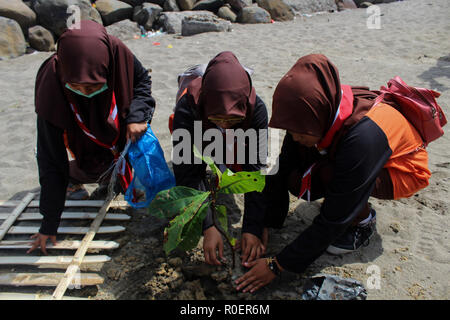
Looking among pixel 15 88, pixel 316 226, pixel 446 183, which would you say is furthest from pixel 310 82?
pixel 15 88

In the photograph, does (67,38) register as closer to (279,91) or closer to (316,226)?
(279,91)

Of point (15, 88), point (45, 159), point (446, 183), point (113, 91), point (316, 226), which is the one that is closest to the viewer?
point (316, 226)

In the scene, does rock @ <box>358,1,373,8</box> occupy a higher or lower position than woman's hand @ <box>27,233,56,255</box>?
higher

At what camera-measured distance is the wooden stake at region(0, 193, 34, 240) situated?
212 cm

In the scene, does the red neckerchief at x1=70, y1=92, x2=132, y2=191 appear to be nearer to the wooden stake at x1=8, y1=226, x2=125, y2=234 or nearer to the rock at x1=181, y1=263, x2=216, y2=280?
the wooden stake at x1=8, y1=226, x2=125, y2=234

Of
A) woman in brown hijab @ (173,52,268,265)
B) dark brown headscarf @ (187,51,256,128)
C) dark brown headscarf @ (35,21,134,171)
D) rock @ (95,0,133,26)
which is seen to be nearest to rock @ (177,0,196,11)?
rock @ (95,0,133,26)

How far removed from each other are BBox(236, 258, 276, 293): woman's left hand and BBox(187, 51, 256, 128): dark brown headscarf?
769 millimetres

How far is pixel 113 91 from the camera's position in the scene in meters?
2.01

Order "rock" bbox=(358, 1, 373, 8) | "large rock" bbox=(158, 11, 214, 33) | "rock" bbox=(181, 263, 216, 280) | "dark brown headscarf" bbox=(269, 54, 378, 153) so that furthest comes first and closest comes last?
"rock" bbox=(358, 1, 373, 8)
"large rock" bbox=(158, 11, 214, 33)
"rock" bbox=(181, 263, 216, 280)
"dark brown headscarf" bbox=(269, 54, 378, 153)

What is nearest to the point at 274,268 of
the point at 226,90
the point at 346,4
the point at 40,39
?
the point at 226,90

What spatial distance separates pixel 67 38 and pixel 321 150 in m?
1.41

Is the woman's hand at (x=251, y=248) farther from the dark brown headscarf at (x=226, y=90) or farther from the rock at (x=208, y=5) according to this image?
the rock at (x=208, y=5)

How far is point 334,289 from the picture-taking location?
64.1 inches

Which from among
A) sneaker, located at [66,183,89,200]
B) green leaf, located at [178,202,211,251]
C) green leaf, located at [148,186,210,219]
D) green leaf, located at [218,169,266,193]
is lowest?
sneaker, located at [66,183,89,200]
